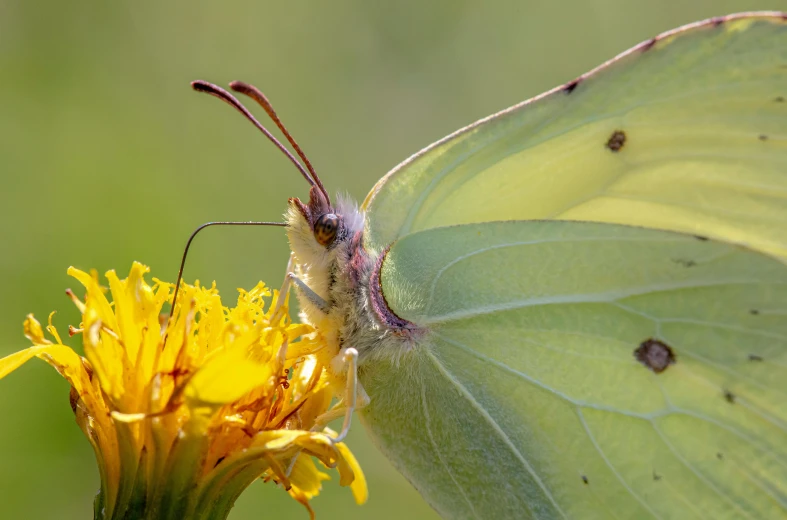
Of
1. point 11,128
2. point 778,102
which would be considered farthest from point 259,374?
point 11,128

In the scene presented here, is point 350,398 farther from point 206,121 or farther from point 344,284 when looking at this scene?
point 206,121

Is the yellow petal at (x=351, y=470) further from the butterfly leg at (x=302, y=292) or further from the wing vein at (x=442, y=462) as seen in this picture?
the butterfly leg at (x=302, y=292)

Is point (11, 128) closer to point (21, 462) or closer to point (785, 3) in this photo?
point (21, 462)

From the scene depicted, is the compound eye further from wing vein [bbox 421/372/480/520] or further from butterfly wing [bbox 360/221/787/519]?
wing vein [bbox 421/372/480/520]

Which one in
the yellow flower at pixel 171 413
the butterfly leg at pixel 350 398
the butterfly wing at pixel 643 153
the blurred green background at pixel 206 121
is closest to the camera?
the yellow flower at pixel 171 413

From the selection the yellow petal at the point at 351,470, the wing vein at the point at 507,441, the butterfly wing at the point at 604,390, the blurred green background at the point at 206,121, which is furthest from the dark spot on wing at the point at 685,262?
the blurred green background at the point at 206,121

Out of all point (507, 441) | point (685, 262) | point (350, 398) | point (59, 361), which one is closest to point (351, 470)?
point (350, 398)
